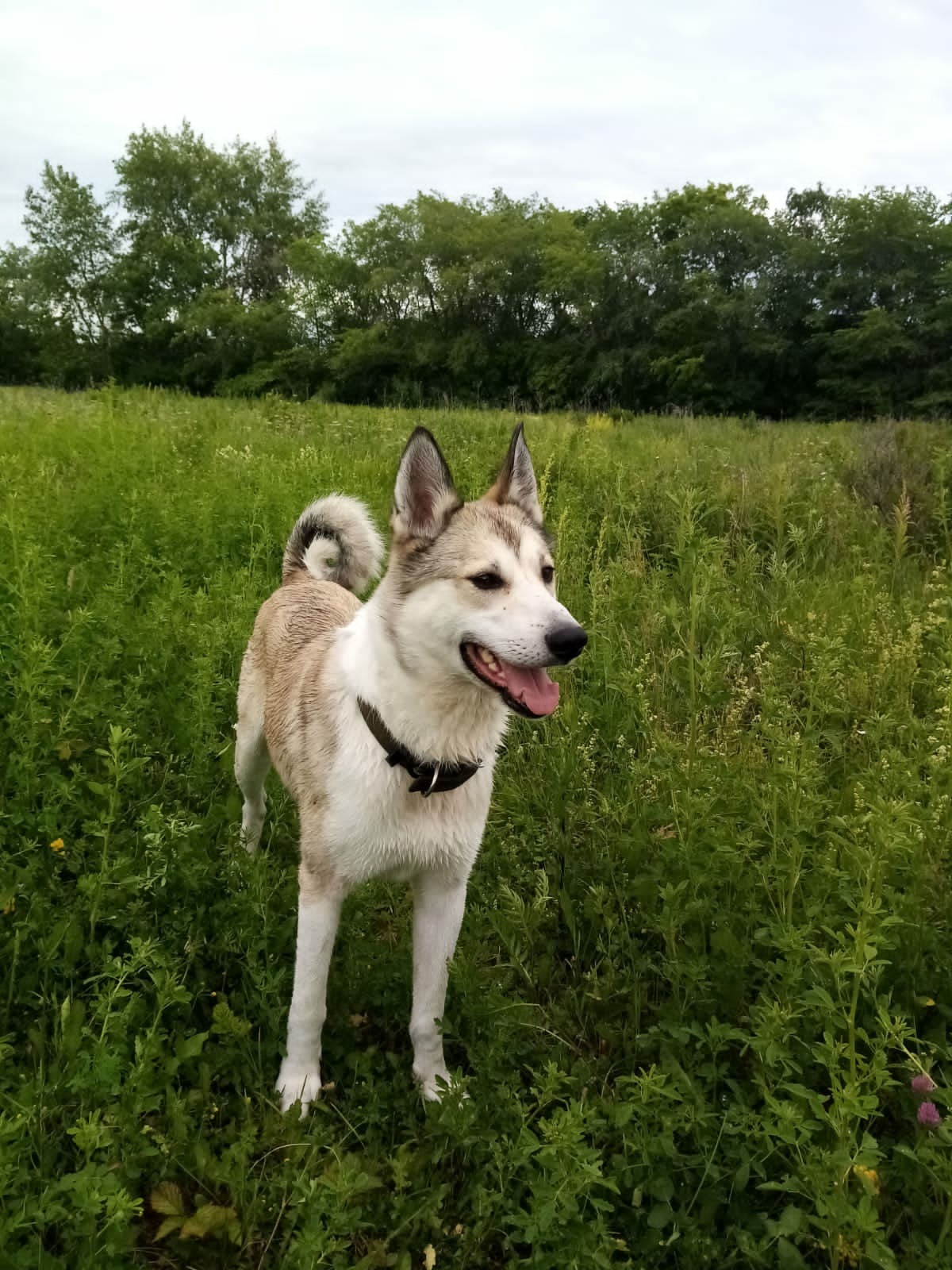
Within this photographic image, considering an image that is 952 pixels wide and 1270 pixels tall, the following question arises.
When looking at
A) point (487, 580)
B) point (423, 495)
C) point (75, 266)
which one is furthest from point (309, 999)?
point (75, 266)

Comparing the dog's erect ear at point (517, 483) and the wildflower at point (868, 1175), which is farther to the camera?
the dog's erect ear at point (517, 483)

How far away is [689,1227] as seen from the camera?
6.08 feet

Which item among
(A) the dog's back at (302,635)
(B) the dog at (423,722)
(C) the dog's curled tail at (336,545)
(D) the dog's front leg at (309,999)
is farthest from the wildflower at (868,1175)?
(C) the dog's curled tail at (336,545)

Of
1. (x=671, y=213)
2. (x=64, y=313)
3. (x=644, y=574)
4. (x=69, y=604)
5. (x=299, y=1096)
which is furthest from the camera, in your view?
(x=64, y=313)

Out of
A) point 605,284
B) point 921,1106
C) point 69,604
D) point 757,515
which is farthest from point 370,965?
point 605,284

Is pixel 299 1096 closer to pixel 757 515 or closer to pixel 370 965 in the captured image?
pixel 370 965

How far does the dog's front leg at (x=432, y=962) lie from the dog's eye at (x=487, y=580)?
0.93 m

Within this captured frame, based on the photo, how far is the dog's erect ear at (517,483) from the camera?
2949 millimetres

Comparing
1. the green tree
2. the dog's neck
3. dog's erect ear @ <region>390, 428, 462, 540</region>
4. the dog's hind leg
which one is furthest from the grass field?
the green tree

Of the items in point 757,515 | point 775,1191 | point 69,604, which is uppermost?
point 757,515

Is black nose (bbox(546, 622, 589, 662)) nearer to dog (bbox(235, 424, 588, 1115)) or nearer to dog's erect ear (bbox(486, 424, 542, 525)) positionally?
dog (bbox(235, 424, 588, 1115))

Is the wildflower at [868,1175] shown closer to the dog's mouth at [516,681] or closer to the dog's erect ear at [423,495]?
the dog's mouth at [516,681]

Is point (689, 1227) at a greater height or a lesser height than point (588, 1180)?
lesser

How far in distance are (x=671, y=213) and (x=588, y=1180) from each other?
49.8 metres
